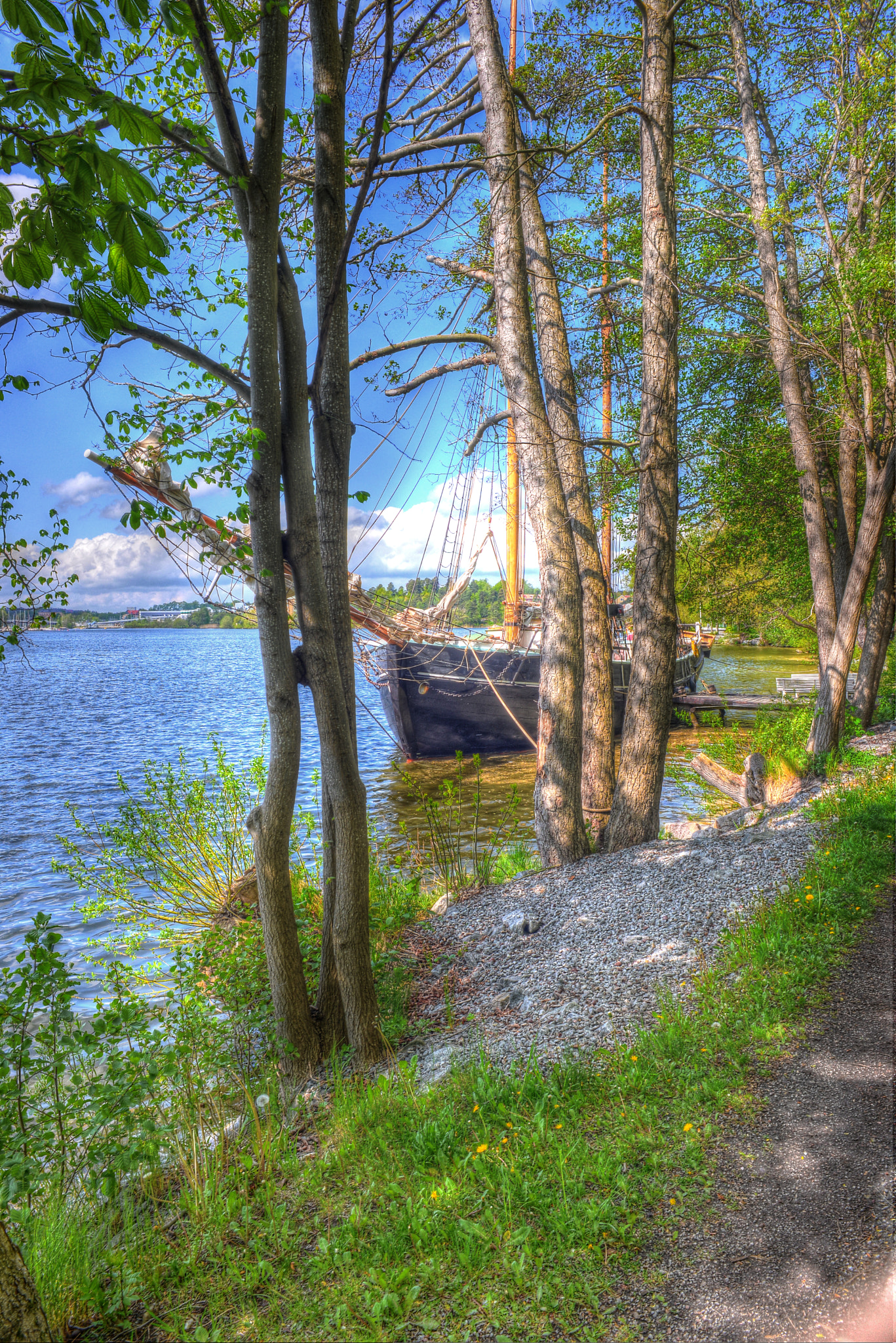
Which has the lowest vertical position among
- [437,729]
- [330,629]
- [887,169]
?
[437,729]

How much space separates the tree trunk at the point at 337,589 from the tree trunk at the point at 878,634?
10.5 meters

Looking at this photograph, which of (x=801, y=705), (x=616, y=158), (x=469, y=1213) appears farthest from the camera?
(x=801, y=705)

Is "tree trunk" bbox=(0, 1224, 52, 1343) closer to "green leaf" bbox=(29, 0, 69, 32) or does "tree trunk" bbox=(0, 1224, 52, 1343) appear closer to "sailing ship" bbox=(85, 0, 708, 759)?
"green leaf" bbox=(29, 0, 69, 32)

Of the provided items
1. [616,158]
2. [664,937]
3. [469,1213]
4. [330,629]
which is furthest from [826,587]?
[469,1213]

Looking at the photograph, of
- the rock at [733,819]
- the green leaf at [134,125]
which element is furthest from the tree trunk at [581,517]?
the green leaf at [134,125]

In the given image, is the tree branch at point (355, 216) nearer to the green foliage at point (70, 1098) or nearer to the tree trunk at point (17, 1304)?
the green foliage at point (70, 1098)

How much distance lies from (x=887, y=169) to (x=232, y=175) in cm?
923

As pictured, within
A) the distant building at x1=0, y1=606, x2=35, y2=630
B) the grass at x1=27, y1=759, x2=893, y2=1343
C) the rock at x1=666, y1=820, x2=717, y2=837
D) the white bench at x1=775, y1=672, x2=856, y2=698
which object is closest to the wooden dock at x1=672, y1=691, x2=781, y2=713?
the white bench at x1=775, y1=672, x2=856, y2=698

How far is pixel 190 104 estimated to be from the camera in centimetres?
394

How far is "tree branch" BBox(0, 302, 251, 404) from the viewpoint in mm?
2752

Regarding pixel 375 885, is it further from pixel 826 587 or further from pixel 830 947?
pixel 826 587

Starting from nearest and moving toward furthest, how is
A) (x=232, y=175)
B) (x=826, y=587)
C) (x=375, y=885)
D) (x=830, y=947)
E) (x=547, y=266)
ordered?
1. (x=232, y=175)
2. (x=830, y=947)
3. (x=375, y=885)
4. (x=547, y=266)
5. (x=826, y=587)

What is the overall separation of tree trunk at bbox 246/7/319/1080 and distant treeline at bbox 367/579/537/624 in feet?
34.4

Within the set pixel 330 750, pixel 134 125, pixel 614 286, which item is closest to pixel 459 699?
pixel 614 286
